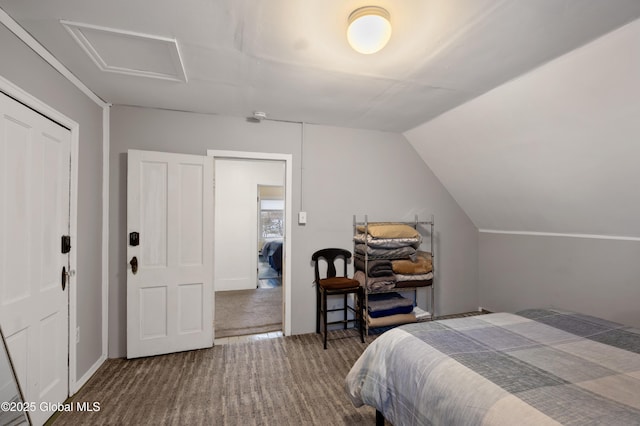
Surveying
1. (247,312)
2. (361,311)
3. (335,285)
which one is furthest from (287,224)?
(247,312)

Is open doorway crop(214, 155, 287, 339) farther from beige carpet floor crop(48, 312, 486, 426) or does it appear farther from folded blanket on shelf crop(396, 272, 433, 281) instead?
folded blanket on shelf crop(396, 272, 433, 281)

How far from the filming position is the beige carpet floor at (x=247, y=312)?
3.54m

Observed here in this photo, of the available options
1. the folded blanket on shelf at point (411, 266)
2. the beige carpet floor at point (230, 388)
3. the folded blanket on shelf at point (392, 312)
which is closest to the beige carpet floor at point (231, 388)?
the beige carpet floor at point (230, 388)

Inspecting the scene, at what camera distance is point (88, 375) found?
245 centimetres

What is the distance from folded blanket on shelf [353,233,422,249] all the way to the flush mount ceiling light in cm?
200

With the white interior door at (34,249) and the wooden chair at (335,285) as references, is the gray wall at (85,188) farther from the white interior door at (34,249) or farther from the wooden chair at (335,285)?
the wooden chair at (335,285)

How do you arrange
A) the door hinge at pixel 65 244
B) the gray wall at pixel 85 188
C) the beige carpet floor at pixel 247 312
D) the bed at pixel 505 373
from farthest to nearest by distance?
the beige carpet floor at pixel 247 312, the door hinge at pixel 65 244, the gray wall at pixel 85 188, the bed at pixel 505 373

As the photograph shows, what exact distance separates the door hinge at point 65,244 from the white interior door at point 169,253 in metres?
0.57

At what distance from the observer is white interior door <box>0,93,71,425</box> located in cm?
161

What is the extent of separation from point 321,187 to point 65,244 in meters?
2.38

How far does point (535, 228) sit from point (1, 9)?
4.77 meters

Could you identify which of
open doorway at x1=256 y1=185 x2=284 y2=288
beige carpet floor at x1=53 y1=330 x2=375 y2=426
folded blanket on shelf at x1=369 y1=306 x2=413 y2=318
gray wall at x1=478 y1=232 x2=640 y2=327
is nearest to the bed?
beige carpet floor at x1=53 y1=330 x2=375 y2=426

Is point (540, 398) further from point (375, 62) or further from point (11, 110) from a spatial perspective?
point (11, 110)

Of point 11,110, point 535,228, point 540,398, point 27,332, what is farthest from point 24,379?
point 535,228
